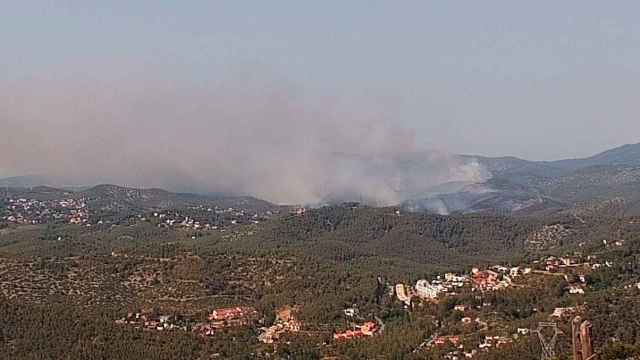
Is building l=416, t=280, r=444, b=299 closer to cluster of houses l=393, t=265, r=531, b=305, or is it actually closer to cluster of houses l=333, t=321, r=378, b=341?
cluster of houses l=393, t=265, r=531, b=305

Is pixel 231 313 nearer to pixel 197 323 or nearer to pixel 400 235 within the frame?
pixel 197 323

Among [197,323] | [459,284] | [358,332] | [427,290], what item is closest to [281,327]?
[197,323]

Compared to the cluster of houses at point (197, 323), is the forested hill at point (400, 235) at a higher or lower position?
higher

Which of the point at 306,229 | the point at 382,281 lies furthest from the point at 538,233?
the point at 382,281

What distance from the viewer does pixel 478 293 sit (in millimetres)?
76125

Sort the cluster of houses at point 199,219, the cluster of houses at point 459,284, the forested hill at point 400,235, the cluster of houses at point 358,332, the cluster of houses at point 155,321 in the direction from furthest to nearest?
the cluster of houses at point 199,219 < the forested hill at point 400,235 < the cluster of houses at point 459,284 < the cluster of houses at point 155,321 < the cluster of houses at point 358,332

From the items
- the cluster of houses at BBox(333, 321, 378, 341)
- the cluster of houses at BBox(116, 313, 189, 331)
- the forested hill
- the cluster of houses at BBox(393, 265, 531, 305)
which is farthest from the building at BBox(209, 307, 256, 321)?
the forested hill

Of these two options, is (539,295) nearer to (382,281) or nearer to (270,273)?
(382,281)

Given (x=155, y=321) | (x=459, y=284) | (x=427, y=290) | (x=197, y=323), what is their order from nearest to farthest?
(x=197, y=323)
(x=155, y=321)
(x=427, y=290)
(x=459, y=284)

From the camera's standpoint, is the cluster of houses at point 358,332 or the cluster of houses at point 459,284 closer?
the cluster of houses at point 358,332

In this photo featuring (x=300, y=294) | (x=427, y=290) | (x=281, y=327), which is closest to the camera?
(x=281, y=327)

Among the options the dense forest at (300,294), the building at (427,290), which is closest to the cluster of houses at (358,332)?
the dense forest at (300,294)

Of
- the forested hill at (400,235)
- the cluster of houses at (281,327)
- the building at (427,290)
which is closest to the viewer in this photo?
the cluster of houses at (281,327)

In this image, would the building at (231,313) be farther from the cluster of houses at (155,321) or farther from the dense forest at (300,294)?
the cluster of houses at (155,321)
